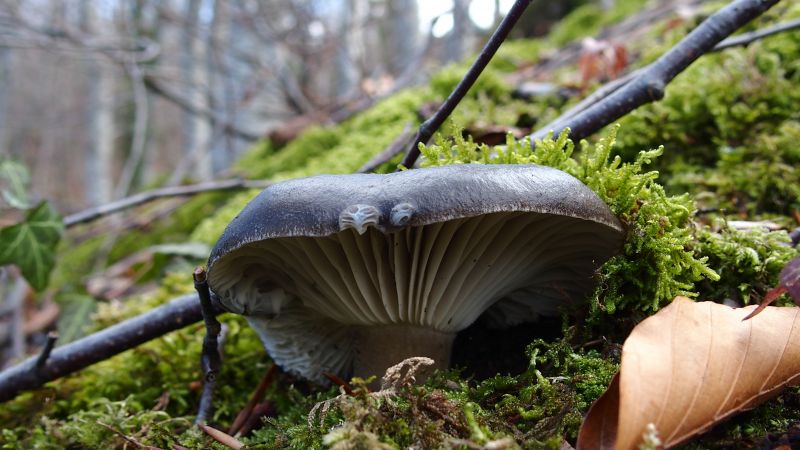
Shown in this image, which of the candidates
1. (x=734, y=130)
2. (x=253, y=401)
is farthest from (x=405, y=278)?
(x=734, y=130)

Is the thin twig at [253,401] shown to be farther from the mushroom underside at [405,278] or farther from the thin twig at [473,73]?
the thin twig at [473,73]

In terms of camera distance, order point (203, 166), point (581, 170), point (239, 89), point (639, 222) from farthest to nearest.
→ point (203, 166)
point (239, 89)
point (581, 170)
point (639, 222)

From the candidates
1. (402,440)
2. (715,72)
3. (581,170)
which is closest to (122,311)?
(402,440)

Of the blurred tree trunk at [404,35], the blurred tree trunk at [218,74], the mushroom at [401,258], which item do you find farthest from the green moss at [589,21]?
the mushroom at [401,258]

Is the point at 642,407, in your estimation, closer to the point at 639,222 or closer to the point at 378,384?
the point at 639,222

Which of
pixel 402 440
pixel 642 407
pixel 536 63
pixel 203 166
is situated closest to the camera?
pixel 642 407

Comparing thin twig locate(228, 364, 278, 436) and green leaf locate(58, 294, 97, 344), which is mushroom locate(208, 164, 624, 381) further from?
green leaf locate(58, 294, 97, 344)
